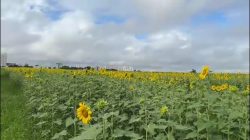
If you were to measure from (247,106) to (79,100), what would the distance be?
536cm

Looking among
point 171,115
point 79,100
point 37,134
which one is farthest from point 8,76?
point 79,100

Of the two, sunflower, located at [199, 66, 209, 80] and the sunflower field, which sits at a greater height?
sunflower, located at [199, 66, 209, 80]

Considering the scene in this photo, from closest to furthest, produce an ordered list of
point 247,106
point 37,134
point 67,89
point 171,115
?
point 247,106
point 171,115
point 37,134
point 67,89

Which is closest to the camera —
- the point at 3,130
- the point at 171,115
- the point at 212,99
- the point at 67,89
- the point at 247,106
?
the point at 247,106

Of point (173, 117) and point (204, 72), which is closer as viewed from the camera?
point (173, 117)

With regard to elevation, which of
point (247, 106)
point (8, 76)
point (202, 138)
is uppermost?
point (8, 76)

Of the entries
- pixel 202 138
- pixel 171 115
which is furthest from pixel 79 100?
pixel 202 138

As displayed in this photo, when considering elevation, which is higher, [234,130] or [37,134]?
[234,130]

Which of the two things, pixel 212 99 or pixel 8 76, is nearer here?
pixel 8 76

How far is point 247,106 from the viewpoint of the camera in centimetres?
380

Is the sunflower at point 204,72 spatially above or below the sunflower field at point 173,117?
above

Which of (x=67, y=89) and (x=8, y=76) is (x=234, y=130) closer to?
(x=8, y=76)

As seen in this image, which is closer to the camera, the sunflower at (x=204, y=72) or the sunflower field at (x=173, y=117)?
the sunflower field at (x=173, y=117)

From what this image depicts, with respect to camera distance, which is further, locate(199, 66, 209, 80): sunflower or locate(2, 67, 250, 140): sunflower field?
locate(199, 66, 209, 80): sunflower
